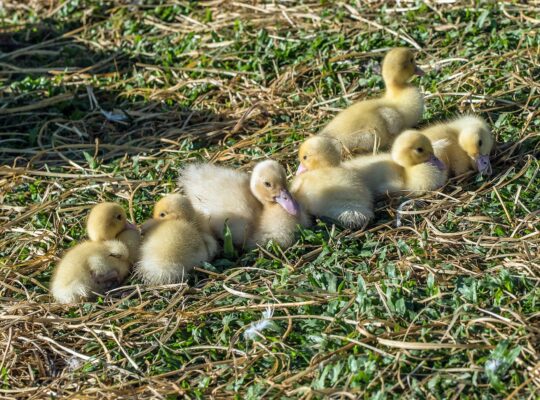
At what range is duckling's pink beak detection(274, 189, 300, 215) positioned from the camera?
4719 millimetres

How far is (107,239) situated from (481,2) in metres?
3.57

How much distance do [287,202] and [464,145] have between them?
1.10 metres

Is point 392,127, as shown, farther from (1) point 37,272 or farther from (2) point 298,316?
(1) point 37,272

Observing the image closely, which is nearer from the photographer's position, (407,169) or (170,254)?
(170,254)

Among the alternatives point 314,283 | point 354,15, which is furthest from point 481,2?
point 314,283

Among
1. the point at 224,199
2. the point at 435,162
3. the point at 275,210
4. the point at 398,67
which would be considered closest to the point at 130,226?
the point at 224,199

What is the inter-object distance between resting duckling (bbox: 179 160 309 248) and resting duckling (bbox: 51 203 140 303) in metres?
0.41

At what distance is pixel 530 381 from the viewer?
359 centimetres

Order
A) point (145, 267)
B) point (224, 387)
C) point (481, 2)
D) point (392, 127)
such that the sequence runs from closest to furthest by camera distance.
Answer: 1. point (224, 387)
2. point (145, 267)
3. point (392, 127)
4. point (481, 2)

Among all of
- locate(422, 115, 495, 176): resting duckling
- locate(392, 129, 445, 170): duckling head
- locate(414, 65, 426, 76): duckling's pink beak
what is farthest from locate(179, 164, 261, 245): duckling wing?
locate(414, 65, 426, 76): duckling's pink beak

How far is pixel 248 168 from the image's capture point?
Result: 563 cm

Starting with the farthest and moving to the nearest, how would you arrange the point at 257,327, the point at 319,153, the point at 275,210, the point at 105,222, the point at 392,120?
the point at 392,120
the point at 319,153
the point at 275,210
the point at 105,222
the point at 257,327

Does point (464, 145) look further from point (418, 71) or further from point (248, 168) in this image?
point (248, 168)

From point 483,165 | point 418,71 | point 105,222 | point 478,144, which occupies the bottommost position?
point 483,165
